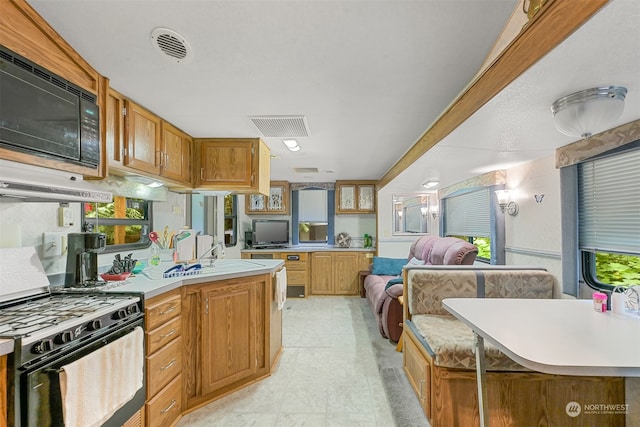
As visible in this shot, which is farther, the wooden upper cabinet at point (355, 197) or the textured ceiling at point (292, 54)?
the wooden upper cabinet at point (355, 197)

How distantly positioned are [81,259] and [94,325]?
2.34ft

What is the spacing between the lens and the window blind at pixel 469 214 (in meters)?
3.82

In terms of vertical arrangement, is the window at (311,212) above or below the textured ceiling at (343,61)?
below

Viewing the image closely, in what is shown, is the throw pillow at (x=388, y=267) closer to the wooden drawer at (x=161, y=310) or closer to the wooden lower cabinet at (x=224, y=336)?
the wooden lower cabinet at (x=224, y=336)

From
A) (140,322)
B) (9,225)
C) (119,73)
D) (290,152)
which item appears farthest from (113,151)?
(290,152)

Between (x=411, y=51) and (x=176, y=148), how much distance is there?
82.8 inches

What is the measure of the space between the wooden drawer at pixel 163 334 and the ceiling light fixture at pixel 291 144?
184 cm

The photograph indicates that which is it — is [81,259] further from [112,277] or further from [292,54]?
[292,54]

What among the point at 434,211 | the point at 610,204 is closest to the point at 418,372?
the point at 610,204

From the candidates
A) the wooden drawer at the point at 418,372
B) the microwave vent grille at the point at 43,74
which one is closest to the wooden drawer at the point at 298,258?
the wooden drawer at the point at 418,372

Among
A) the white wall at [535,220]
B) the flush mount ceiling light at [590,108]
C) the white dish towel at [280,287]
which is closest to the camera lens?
the flush mount ceiling light at [590,108]

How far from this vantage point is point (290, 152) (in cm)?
337

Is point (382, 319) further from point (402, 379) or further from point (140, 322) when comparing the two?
point (140, 322)

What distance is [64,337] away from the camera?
115 centimetres
